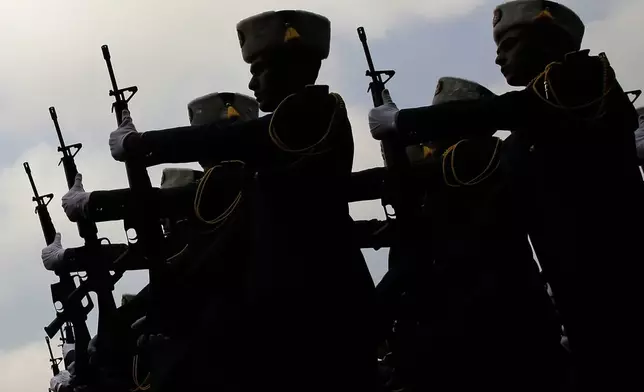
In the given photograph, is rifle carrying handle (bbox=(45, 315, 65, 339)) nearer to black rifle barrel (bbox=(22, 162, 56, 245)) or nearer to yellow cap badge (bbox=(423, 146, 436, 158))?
black rifle barrel (bbox=(22, 162, 56, 245))

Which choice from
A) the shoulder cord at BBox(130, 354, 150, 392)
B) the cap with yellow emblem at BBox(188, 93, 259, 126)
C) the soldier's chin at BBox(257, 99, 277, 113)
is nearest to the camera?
the soldier's chin at BBox(257, 99, 277, 113)

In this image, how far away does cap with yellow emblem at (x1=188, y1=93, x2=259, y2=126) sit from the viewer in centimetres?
1146

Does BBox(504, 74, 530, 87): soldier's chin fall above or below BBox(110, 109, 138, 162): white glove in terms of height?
below

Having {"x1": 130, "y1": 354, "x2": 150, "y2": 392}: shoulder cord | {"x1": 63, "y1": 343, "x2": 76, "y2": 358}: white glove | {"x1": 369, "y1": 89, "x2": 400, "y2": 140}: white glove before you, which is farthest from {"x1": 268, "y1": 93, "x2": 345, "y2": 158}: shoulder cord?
{"x1": 63, "y1": 343, "x2": 76, "y2": 358}: white glove

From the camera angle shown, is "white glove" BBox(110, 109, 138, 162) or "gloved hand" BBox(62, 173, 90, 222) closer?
"white glove" BBox(110, 109, 138, 162)

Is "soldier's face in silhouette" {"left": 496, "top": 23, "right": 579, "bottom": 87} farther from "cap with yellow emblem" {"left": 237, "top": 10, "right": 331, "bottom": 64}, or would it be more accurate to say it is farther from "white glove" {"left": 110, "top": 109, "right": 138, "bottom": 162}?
"white glove" {"left": 110, "top": 109, "right": 138, "bottom": 162}

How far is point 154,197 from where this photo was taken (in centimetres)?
1063

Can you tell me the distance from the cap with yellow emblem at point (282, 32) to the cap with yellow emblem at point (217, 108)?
1.84m

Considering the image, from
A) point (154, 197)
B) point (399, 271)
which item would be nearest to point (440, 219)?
point (399, 271)

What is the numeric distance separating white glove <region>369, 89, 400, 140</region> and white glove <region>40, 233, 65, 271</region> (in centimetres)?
641

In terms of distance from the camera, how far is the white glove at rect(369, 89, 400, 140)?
1008cm

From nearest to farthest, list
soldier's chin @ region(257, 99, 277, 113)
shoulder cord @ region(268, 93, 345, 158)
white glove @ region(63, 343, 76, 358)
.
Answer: shoulder cord @ region(268, 93, 345, 158) → soldier's chin @ region(257, 99, 277, 113) → white glove @ region(63, 343, 76, 358)

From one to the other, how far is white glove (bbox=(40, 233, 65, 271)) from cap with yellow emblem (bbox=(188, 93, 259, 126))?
463 centimetres

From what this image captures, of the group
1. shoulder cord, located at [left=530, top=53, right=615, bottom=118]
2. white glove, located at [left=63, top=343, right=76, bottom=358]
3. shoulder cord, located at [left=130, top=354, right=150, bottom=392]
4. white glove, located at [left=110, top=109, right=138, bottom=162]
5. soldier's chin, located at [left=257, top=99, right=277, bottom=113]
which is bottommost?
shoulder cord, located at [left=130, top=354, right=150, bottom=392]
